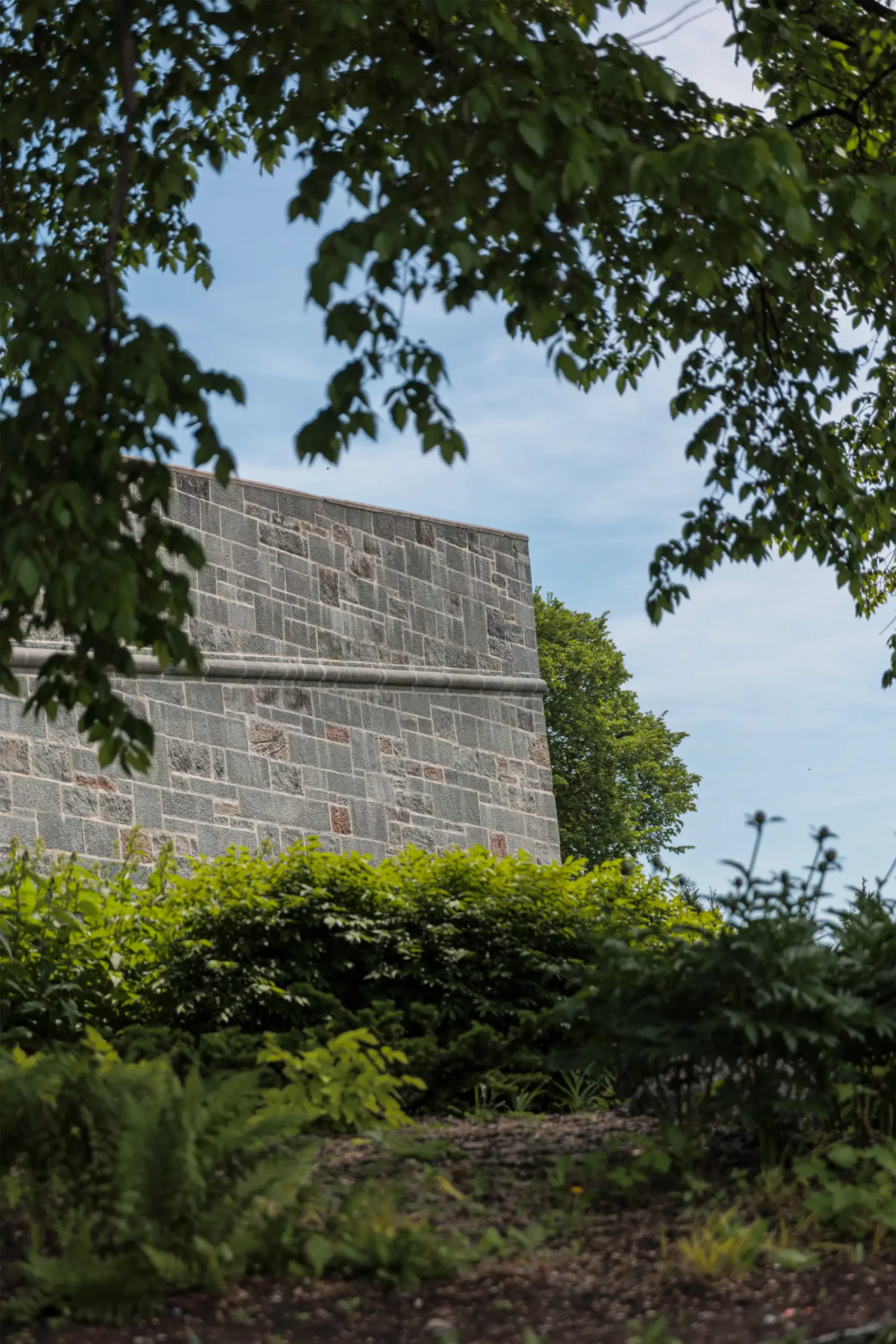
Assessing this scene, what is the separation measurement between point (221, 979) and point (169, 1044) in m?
0.77

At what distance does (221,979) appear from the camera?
6469 mm

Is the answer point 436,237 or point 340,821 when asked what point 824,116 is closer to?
point 436,237

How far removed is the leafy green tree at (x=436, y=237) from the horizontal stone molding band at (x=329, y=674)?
9.92ft

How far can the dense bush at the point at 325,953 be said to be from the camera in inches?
247

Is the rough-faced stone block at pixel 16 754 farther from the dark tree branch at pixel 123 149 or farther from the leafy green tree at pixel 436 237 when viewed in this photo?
the dark tree branch at pixel 123 149

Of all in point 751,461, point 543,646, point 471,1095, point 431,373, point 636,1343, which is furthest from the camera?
point 543,646

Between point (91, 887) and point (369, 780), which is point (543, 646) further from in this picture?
point (91, 887)

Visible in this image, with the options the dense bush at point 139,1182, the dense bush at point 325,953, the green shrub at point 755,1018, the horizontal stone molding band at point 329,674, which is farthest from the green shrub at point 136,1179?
the horizontal stone molding band at point 329,674

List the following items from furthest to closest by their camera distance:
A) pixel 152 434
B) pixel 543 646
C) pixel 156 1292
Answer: pixel 543 646 < pixel 152 434 < pixel 156 1292

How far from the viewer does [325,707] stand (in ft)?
38.2

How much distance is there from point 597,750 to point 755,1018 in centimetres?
2222

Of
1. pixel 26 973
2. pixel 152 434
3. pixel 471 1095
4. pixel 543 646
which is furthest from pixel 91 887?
pixel 543 646

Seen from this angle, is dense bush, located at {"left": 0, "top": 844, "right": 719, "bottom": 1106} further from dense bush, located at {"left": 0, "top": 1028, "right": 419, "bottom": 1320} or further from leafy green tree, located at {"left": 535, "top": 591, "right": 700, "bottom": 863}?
leafy green tree, located at {"left": 535, "top": 591, "right": 700, "bottom": 863}

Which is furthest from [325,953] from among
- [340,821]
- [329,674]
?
[329,674]
